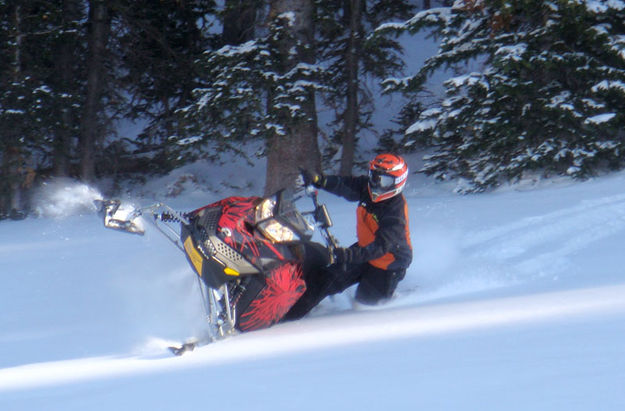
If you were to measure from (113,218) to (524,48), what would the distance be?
251 inches

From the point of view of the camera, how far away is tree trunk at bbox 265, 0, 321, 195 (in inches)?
407

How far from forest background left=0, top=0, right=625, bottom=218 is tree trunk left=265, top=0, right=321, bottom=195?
2 centimetres

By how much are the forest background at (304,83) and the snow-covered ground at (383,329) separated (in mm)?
1436

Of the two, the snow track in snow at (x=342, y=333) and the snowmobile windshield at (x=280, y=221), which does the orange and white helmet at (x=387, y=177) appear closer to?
the snowmobile windshield at (x=280, y=221)

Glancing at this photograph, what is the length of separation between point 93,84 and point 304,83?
14.6 feet

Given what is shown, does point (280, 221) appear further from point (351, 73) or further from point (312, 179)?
point (351, 73)

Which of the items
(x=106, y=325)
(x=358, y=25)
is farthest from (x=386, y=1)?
(x=106, y=325)

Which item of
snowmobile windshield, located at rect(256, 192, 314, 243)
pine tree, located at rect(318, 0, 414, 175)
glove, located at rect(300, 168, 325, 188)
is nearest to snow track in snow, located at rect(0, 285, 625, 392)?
snowmobile windshield, located at rect(256, 192, 314, 243)

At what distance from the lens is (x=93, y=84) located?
12211mm

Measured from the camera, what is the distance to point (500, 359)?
9.60 feet

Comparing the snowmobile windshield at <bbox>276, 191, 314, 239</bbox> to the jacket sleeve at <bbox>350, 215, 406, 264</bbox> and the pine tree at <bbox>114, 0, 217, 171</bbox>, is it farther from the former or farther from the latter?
the pine tree at <bbox>114, 0, 217, 171</bbox>

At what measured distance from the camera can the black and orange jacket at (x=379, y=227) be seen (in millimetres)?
4633

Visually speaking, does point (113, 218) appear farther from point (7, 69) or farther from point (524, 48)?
point (7, 69)

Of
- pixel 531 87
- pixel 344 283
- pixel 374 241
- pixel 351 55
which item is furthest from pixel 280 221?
pixel 351 55
